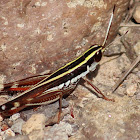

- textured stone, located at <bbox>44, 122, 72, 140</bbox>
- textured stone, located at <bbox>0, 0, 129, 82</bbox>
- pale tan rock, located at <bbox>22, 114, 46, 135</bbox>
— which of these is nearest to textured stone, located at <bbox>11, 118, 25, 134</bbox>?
pale tan rock, located at <bbox>22, 114, 46, 135</bbox>

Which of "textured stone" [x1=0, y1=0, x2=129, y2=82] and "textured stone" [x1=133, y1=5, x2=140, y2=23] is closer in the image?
"textured stone" [x1=0, y1=0, x2=129, y2=82]

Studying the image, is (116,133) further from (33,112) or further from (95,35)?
(95,35)

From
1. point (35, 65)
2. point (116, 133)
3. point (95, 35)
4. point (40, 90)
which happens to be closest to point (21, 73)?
point (35, 65)

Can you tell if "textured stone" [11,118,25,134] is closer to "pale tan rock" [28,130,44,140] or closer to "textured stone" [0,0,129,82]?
"pale tan rock" [28,130,44,140]

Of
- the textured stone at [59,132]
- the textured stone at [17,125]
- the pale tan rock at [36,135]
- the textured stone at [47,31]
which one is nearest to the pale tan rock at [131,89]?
the textured stone at [47,31]

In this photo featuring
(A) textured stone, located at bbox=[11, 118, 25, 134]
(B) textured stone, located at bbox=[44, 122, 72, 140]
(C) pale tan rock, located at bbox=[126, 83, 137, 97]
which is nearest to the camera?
(B) textured stone, located at bbox=[44, 122, 72, 140]

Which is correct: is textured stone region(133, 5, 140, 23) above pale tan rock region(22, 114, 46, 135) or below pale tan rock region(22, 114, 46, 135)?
above
